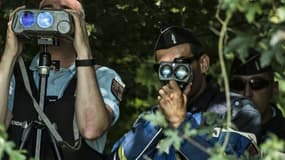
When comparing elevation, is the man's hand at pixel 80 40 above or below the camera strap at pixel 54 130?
above

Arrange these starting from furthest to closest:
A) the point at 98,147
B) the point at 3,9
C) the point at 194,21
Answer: the point at 194,21 → the point at 3,9 → the point at 98,147

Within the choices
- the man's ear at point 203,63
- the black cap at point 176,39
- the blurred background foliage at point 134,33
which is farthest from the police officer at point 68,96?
the blurred background foliage at point 134,33

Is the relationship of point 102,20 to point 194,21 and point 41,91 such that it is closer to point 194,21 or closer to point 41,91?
point 194,21

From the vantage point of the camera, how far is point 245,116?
152 inches

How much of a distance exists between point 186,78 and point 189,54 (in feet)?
1.02

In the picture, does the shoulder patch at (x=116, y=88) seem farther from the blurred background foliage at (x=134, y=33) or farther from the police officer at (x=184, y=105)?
the blurred background foliage at (x=134, y=33)

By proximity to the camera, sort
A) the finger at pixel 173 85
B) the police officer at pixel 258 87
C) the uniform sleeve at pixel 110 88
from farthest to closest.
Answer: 1. the police officer at pixel 258 87
2. the uniform sleeve at pixel 110 88
3. the finger at pixel 173 85

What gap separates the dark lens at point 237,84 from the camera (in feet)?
14.8

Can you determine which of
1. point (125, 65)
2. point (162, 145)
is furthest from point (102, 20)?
point (162, 145)

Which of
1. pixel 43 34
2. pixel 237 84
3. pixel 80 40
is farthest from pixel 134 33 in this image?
pixel 43 34

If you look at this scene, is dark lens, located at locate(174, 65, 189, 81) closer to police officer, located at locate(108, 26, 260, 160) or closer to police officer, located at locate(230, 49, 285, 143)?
police officer, located at locate(108, 26, 260, 160)

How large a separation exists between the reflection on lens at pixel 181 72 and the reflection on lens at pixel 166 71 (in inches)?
1.2

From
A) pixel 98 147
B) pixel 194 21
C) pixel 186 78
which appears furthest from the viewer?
pixel 194 21

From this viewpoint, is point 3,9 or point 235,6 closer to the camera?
point 235,6
